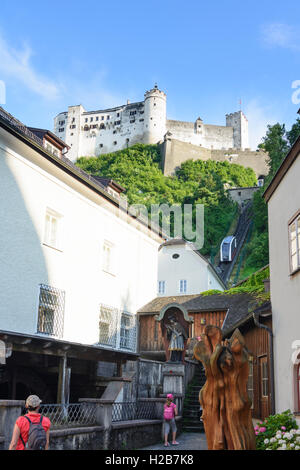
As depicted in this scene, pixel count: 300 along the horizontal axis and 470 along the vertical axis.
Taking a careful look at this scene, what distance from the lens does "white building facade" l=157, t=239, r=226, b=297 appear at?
42031 millimetres

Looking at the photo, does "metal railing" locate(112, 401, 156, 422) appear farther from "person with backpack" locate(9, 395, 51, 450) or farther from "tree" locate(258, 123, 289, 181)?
"tree" locate(258, 123, 289, 181)

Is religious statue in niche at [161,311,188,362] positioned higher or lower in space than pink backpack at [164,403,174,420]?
higher

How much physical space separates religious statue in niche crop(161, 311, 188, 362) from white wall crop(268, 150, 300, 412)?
19.1ft

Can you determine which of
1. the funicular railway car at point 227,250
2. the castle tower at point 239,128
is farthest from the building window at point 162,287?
the castle tower at point 239,128

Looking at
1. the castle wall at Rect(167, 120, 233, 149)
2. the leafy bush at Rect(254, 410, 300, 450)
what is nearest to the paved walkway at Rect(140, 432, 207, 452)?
the leafy bush at Rect(254, 410, 300, 450)

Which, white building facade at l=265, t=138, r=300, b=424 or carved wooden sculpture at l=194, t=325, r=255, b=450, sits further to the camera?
white building facade at l=265, t=138, r=300, b=424

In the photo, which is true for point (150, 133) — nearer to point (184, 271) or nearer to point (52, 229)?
point (184, 271)

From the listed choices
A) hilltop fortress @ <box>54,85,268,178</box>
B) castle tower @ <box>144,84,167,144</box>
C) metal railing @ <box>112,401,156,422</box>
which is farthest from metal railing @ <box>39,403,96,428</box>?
castle tower @ <box>144,84,167,144</box>

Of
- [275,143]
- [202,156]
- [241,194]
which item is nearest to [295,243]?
[275,143]

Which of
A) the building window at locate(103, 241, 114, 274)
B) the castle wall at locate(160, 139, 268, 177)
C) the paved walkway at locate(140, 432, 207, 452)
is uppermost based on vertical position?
the castle wall at locate(160, 139, 268, 177)

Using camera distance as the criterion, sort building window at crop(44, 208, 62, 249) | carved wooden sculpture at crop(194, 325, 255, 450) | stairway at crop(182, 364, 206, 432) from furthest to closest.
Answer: building window at crop(44, 208, 62, 249)
stairway at crop(182, 364, 206, 432)
carved wooden sculpture at crop(194, 325, 255, 450)

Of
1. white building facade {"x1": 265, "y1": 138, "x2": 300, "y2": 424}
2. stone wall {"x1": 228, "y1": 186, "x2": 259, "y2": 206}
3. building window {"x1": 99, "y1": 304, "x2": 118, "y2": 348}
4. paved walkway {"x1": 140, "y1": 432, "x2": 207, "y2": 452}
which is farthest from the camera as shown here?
stone wall {"x1": 228, "y1": 186, "x2": 259, "y2": 206}

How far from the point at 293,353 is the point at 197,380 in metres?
9.39
